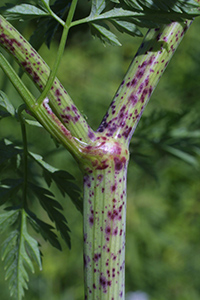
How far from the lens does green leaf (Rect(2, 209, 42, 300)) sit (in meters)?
0.53

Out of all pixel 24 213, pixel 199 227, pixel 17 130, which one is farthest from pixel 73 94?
pixel 24 213

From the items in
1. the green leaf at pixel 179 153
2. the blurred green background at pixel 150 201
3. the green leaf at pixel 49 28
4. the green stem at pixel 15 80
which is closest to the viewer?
the green stem at pixel 15 80

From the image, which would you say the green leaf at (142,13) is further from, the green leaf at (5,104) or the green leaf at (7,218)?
the green leaf at (7,218)

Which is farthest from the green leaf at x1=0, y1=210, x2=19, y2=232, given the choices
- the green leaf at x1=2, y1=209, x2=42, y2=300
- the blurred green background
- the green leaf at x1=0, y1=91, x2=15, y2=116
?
the blurred green background

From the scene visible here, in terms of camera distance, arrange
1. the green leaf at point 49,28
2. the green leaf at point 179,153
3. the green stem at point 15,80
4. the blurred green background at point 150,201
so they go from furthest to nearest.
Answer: the blurred green background at point 150,201, the green leaf at point 179,153, the green leaf at point 49,28, the green stem at point 15,80

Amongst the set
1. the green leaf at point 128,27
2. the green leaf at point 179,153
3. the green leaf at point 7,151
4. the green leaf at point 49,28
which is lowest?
the green leaf at point 7,151

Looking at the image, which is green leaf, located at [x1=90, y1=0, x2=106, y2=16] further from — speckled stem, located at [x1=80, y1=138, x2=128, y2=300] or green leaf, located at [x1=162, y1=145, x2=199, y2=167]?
green leaf, located at [x1=162, y1=145, x2=199, y2=167]

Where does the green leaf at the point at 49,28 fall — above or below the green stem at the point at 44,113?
above

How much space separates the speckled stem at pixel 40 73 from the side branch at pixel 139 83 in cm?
4

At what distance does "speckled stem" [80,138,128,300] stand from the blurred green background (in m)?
1.32

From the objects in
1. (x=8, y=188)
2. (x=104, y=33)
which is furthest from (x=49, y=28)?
(x=8, y=188)

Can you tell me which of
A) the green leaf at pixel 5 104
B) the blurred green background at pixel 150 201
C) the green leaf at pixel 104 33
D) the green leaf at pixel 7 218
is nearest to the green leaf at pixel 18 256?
the green leaf at pixel 7 218

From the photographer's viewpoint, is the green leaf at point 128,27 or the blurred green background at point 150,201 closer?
the green leaf at point 128,27

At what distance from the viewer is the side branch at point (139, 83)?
46 centimetres
